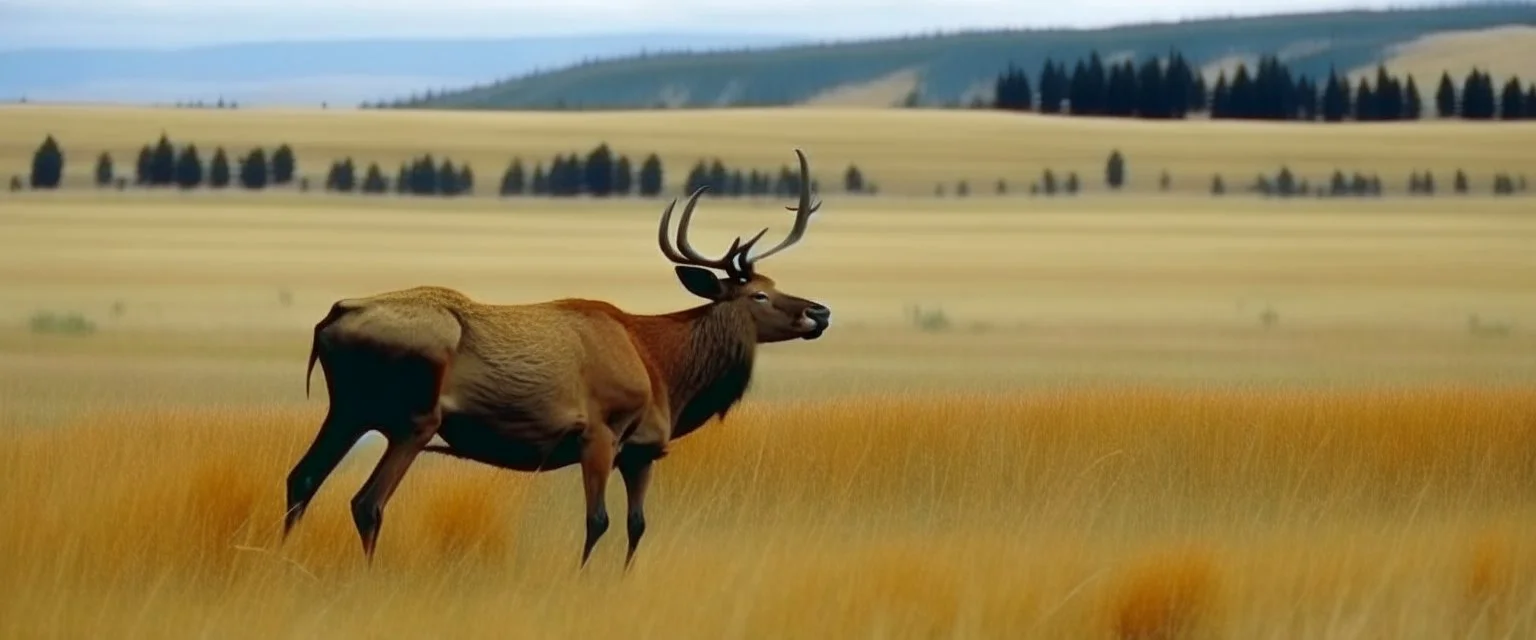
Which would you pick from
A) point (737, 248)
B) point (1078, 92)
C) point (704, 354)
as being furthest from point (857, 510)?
point (1078, 92)

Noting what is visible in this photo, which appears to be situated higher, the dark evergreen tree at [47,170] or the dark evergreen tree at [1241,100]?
the dark evergreen tree at [1241,100]

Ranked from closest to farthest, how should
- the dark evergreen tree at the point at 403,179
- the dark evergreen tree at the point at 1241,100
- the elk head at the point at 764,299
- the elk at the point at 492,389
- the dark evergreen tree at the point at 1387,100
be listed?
1. the elk at the point at 492,389
2. the elk head at the point at 764,299
3. the dark evergreen tree at the point at 403,179
4. the dark evergreen tree at the point at 1387,100
5. the dark evergreen tree at the point at 1241,100

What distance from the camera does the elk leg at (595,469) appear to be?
8625 mm

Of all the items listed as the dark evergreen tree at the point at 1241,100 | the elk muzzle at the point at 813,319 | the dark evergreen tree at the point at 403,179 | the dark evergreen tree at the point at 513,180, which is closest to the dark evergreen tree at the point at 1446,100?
the dark evergreen tree at the point at 1241,100

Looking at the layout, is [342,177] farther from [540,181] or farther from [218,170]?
[540,181]

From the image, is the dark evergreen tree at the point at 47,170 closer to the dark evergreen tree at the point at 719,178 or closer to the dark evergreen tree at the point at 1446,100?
the dark evergreen tree at the point at 719,178

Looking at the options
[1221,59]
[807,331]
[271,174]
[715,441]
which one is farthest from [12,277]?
[1221,59]

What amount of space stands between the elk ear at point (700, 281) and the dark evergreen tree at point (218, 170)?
53.9m

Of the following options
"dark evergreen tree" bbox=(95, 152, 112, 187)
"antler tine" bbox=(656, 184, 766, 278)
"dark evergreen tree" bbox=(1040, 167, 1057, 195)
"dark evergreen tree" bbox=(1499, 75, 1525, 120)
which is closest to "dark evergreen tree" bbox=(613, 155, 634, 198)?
"dark evergreen tree" bbox=(1040, 167, 1057, 195)

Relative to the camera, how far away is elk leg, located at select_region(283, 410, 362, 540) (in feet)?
27.7

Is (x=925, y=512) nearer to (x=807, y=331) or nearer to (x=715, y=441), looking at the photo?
(x=715, y=441)

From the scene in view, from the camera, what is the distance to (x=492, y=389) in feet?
27.7

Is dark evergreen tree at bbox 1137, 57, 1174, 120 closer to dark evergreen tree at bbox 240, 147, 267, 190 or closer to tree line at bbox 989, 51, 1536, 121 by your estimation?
tree line at bbox 989, 51, 1536, 121

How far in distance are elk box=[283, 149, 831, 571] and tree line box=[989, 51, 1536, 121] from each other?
68114mm
